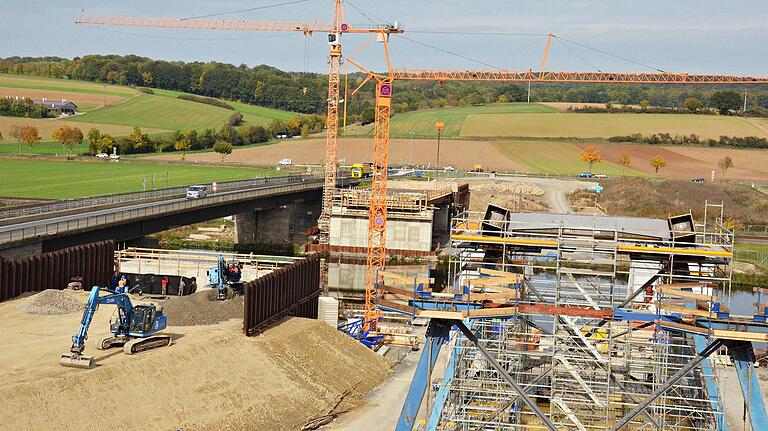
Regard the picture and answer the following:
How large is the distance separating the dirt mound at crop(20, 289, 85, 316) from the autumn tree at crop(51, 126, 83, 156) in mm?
109019

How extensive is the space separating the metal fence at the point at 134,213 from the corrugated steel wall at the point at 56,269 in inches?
Answer: 172

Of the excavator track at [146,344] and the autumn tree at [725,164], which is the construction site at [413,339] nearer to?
the excavator track at [146,344]

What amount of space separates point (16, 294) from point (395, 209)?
5098 centimetres

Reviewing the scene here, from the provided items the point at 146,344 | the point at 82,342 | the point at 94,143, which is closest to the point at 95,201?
the point at 146,344

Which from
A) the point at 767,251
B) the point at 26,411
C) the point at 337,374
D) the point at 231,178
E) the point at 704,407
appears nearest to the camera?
the point at 26,411

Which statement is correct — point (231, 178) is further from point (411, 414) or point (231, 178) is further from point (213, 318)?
point (411, 414)

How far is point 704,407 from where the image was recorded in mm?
36938

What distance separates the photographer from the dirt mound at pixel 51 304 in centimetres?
4731

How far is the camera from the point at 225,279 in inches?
2083

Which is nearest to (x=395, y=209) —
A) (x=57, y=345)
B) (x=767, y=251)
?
(x=767, y=251)

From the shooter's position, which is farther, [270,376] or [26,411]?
[270,376]

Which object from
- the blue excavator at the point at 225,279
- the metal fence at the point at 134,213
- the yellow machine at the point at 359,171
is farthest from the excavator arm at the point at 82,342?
the yellow machine at the point at 359,171

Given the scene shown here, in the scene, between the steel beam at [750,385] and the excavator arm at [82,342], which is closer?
the steel beam at [750,385]

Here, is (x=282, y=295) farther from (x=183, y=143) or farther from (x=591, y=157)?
(x=183, y=143)
